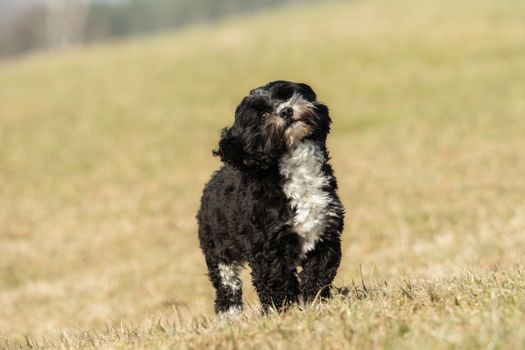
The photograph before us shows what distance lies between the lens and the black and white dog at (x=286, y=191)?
5711mm

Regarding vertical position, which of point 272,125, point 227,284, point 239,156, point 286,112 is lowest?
point 227,284

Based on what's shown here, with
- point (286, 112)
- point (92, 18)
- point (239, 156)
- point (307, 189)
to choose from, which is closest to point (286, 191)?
point (307, 189)

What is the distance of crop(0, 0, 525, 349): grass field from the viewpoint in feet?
16.0

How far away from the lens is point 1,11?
12031 cm

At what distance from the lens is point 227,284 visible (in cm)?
744

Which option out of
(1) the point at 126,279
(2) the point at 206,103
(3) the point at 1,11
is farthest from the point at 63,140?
(3) the point at 1,11

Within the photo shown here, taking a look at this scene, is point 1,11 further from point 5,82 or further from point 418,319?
point 418,319

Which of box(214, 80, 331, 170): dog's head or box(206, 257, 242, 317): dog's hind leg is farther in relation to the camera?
box(206, 257, 242, 317): dog's hind leg

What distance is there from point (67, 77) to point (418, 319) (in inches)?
1554

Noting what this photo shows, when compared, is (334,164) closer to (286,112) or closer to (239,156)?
(239,156)

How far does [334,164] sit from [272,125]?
17.8 metres

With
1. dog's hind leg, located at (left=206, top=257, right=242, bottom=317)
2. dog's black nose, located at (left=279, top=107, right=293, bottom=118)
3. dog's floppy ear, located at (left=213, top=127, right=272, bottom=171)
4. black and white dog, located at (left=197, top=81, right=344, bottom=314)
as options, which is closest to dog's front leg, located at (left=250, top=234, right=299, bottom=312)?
black and white dog, located at (left=197, top=81, right=344, bottom=314)

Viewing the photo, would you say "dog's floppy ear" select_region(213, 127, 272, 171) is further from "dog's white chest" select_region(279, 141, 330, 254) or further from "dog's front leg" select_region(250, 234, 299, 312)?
"dog's front leg" select_region(250, 234, 299, 312)

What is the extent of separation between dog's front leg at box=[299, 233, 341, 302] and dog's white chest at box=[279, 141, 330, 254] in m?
0.11
